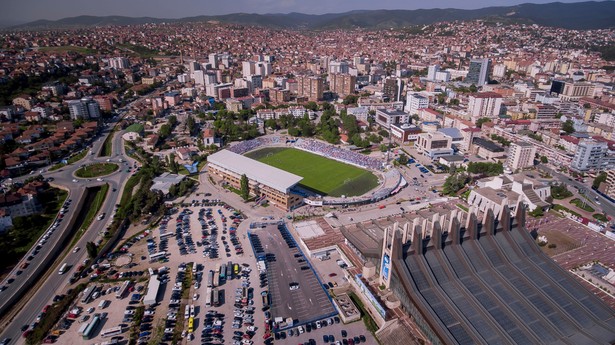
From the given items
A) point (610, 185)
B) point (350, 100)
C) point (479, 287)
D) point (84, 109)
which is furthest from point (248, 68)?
point (479, 287)

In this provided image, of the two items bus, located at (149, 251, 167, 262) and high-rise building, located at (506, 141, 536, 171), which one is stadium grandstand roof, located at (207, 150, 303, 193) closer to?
bus, located at (149, 251, 167, 262)

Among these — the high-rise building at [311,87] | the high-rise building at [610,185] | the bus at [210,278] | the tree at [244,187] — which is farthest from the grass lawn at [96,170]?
the high-rise building at [610,185]

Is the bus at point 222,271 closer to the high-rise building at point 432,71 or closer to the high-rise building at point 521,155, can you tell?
the high-rise building at point 521,155

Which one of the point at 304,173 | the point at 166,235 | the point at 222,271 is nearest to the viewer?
the point at 222,271

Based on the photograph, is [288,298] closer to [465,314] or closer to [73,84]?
[465,314]

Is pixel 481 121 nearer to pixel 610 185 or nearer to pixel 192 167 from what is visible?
pixel 610 185

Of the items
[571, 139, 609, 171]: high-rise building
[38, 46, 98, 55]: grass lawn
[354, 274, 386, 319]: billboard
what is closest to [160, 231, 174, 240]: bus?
[354, 274, 386, 319]: billboard
